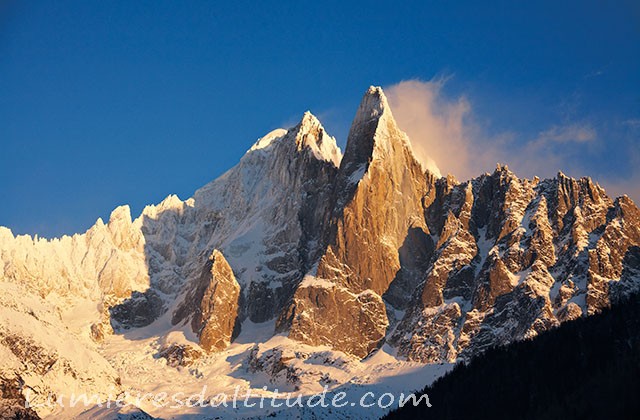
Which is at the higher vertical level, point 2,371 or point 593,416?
point 2,371

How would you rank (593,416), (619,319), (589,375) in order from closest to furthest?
(593,416) → (589,375) → (619,319)

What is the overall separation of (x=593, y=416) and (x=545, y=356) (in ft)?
149

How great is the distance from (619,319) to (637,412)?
52.2m

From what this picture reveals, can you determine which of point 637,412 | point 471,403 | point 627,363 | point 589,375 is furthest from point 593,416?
point 471,403

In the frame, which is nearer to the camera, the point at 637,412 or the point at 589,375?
the point at 637,412

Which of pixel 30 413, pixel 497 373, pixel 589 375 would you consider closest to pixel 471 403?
pixel 497 373

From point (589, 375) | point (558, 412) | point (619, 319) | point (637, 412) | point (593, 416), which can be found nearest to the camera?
point (637, 412)

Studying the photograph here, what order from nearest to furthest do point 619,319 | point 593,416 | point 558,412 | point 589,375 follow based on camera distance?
point 593,416 → point 558,412 → point 589,375 → point 619,319

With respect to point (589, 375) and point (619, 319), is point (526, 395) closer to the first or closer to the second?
point (589, 375)

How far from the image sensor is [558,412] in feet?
422

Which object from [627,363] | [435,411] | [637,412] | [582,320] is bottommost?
[637,412]

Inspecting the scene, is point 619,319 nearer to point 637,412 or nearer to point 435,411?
point 435,411

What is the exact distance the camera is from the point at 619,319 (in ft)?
530

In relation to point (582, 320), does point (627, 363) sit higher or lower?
lower
